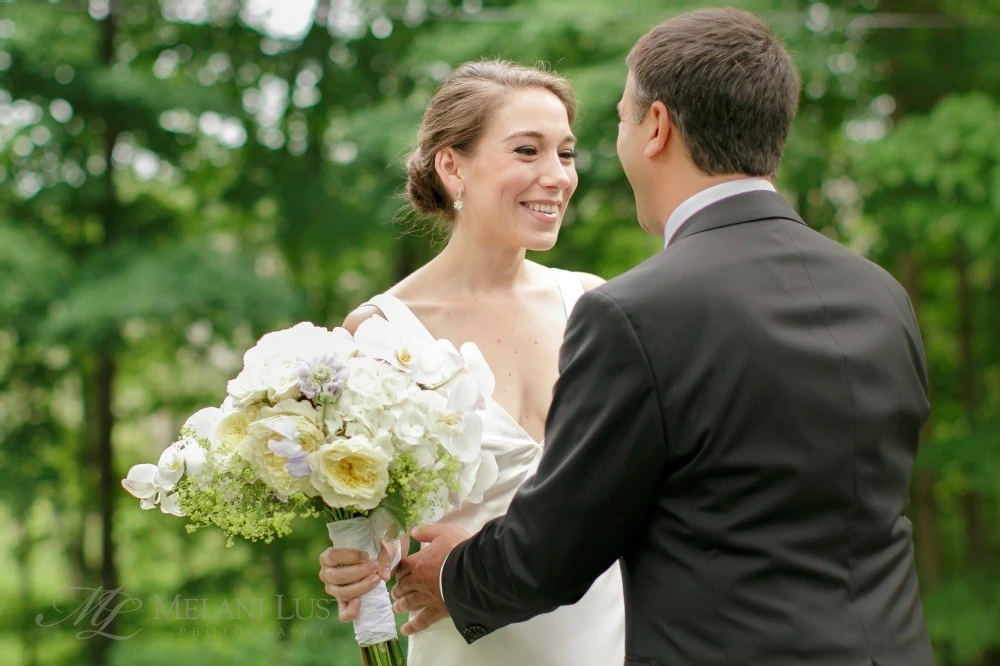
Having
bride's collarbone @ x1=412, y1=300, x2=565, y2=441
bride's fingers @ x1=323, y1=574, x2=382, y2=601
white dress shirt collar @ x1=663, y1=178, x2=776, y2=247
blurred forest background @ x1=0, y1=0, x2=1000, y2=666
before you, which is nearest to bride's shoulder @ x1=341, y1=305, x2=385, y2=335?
bride's collarbone @ x1=412, y1=300, x2=565, y2=441

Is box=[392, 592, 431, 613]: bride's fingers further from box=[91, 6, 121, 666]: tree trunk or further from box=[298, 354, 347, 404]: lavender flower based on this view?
box=[91, 6, 121, 666]: tree trunk

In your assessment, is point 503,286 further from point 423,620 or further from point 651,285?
point 651,285

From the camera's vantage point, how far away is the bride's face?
10.3ft

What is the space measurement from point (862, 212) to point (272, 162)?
5051 mm

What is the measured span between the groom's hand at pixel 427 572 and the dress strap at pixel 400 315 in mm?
662

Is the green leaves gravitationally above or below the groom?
below

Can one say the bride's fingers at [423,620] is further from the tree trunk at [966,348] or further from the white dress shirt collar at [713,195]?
the tree trunk at [966,348]

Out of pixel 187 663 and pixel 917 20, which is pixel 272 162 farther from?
pixel 917 20

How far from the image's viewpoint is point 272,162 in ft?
32.7

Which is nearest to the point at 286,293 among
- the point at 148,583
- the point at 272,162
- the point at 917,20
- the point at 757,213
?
the point at 272,162

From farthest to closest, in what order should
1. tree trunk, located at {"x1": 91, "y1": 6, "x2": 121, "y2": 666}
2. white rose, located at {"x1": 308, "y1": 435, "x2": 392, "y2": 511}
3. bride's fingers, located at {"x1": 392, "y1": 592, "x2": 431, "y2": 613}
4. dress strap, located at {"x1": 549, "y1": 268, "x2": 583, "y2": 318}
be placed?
tree trunk, located at {"x1": 91, "y1": 6, "x2": 121, "y2": 666}
dress strap, located at {"x1": 549, "y1": 268, "x2": 583, "y2": 318}
bride's fingers, located at {"x1": 392, "y1": 592, "x2": 431, "y2": 613}
white rose, located at {"x1": 308, "y1": 435, "x2": 392, "y2": 511}

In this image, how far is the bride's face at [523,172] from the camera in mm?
3125

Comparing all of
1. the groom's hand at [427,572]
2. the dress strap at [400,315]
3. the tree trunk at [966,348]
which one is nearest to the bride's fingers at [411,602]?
the groom's hand at [427,572]

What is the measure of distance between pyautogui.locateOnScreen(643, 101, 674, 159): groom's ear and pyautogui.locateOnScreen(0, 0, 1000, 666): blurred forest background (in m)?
5.13
